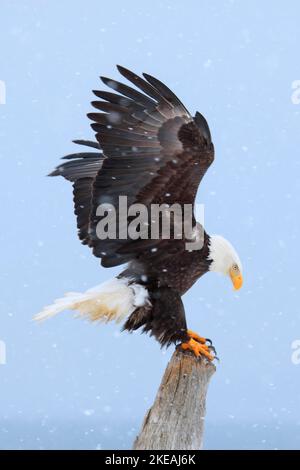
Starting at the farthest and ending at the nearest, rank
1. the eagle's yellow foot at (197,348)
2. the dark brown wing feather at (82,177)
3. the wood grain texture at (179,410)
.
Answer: the dark brown wing feather at (82,177) → the eagle's yellow foot at (197,348) → the wood grain texture at (179,410)

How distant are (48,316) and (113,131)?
50.0 inches

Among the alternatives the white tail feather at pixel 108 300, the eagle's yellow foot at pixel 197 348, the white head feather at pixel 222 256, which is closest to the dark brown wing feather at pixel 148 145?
the white head feather at pixel 222 256

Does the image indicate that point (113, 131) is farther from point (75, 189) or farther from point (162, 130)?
point (75, 189)

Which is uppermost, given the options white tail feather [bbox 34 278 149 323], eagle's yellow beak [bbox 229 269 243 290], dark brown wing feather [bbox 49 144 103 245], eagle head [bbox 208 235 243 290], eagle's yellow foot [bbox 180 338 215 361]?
dark brown wing feather [bbox 49 144 103 245]

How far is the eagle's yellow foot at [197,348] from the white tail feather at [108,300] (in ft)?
1.30

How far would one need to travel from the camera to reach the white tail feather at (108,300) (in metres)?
5.11

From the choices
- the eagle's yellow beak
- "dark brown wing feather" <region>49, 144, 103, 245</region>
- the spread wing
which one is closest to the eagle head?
the eagle's yellow beak

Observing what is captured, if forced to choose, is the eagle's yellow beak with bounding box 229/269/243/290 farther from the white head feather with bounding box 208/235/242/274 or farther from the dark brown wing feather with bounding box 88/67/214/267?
the dark brown wing feather with bounding box 88/67/214/267

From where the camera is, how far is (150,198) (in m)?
5.05

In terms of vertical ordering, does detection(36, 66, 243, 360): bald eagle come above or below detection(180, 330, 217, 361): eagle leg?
above

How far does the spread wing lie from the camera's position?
15.9 ft

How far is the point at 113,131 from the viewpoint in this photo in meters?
4.93

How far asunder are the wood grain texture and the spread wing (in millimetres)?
1102

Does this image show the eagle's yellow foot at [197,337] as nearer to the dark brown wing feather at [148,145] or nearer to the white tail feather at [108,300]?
the white tail feather at [108,300]
